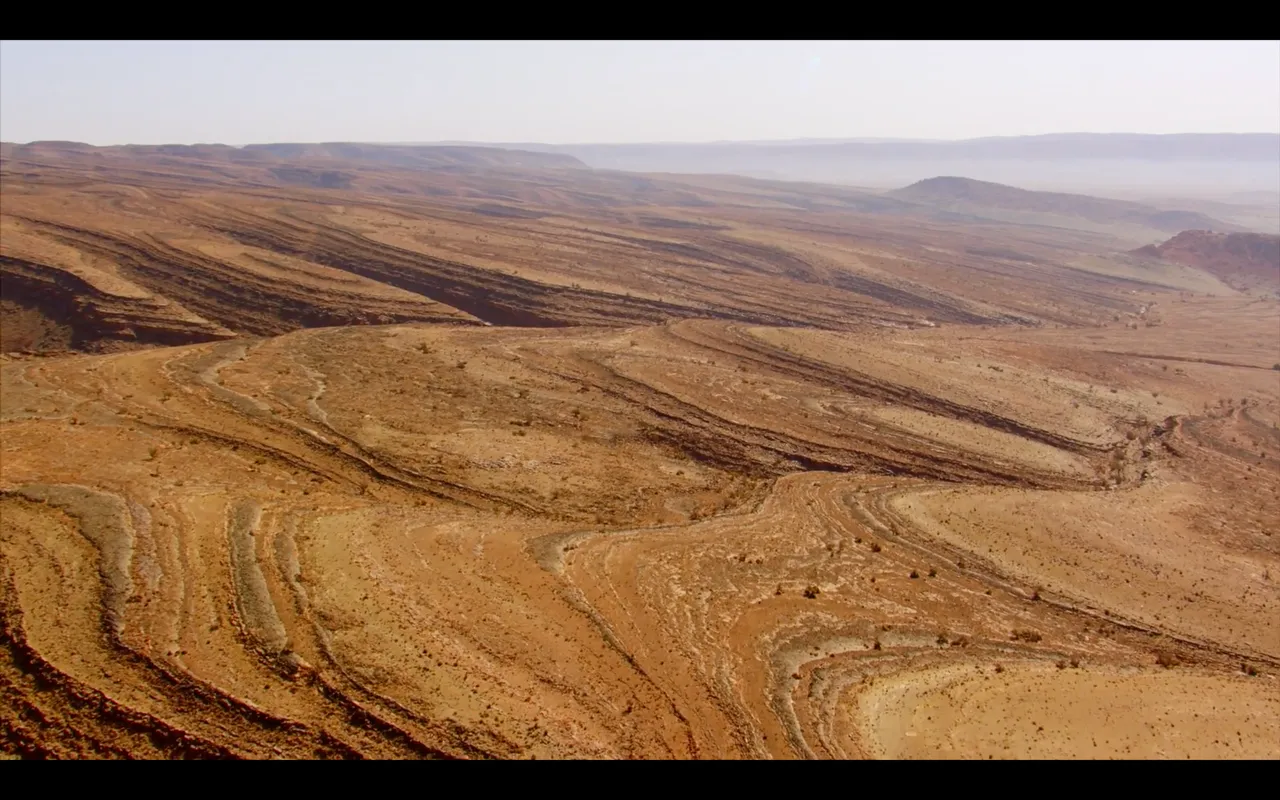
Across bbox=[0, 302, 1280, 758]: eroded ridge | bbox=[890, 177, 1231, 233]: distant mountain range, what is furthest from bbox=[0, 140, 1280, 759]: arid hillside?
bbox=[890, 177, 1231, 233]: distant mountain range

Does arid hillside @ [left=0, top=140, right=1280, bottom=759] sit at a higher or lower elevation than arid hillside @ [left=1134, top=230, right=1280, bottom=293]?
lower

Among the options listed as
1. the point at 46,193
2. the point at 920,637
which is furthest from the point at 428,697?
the point at 46,193

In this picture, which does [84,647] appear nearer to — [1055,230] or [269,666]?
[269,666]

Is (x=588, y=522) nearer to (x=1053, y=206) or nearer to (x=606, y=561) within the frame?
(x=606, y=561)

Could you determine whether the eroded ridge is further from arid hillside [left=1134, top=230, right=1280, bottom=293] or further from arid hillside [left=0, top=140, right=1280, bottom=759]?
arid hillside [left=1134, top=230, right=1280, bottom=293]

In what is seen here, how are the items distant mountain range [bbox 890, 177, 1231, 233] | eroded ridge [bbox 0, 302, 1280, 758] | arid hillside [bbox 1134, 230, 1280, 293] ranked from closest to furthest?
eroded ridge [bbox 0, 302, 1280, 758] → arid hillside [bbox 1134, 230, 1280, 293] → distant mountain range [bbox 890, 177, 1231, 233]

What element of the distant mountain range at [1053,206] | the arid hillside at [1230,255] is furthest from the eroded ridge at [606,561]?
the distant mountain range at [1053,206]
